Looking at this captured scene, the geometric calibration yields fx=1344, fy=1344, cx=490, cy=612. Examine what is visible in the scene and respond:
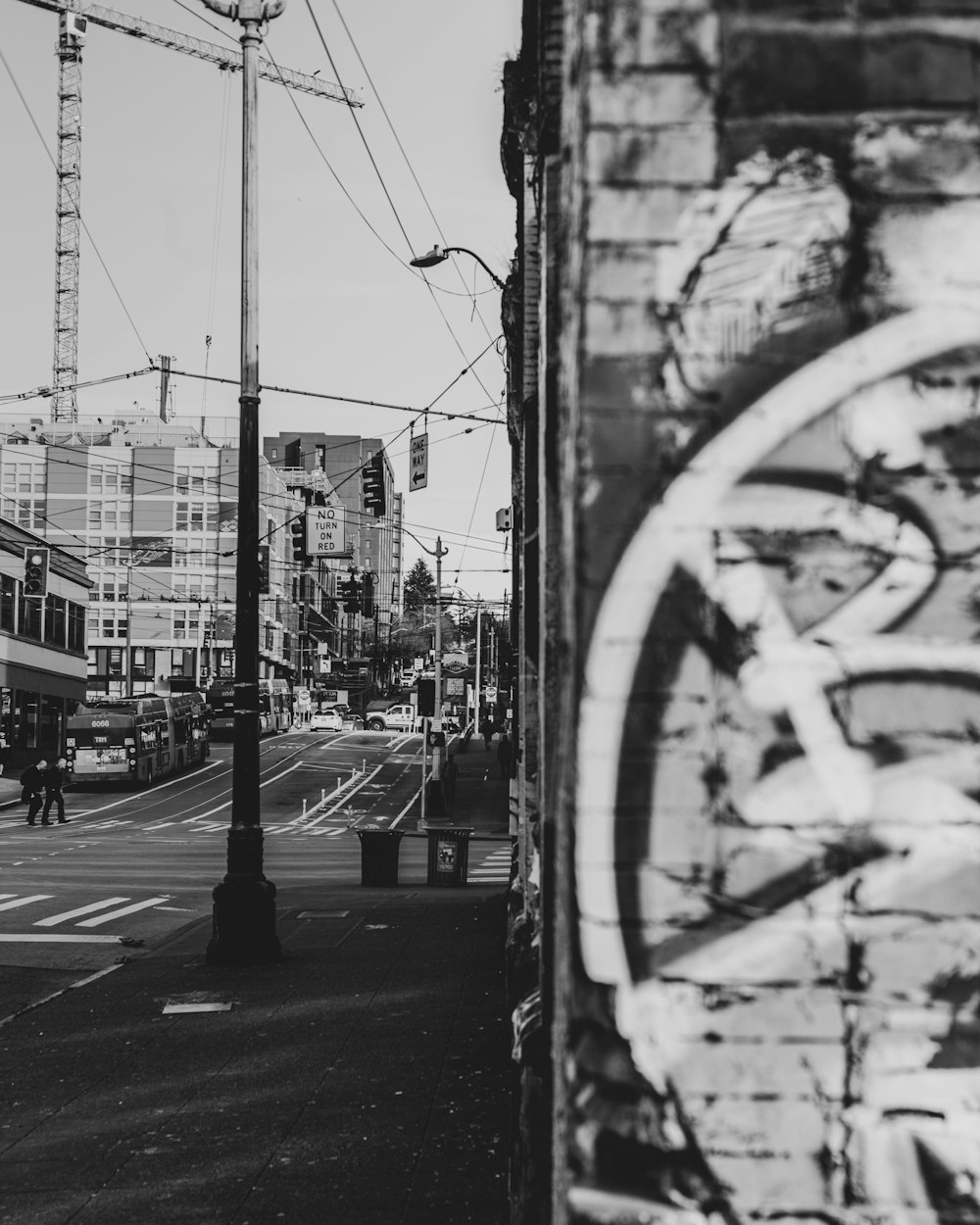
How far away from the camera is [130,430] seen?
329 ft

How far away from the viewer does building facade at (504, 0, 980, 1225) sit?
8.80 ft

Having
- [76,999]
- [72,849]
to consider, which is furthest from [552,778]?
[72,849]

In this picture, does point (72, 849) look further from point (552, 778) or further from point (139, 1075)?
point (552, 778)

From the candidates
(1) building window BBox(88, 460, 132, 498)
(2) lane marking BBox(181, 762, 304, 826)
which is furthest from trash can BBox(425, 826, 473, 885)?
(1) building window BBox(88, 460, 132, 498)

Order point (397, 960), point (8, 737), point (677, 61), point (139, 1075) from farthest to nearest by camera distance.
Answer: point (8, 737), point (397, 960), point (139, 1075), point (677, 61)

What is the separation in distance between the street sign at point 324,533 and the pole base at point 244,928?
54.5ft

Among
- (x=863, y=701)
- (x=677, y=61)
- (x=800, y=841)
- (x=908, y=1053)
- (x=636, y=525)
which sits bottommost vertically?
(x=908, y=1053)

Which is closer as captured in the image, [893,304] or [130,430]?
[893,304]

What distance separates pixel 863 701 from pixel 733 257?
0.97m

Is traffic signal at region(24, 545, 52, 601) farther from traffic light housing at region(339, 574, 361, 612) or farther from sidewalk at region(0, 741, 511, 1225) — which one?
sidewalk at region(0, 741, 511, 1225)

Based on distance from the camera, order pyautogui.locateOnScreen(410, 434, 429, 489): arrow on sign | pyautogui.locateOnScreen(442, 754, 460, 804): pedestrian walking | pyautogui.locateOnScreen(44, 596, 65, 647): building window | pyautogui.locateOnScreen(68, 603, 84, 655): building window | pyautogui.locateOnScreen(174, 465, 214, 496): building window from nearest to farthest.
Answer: pyautogui.locateOnScreen(410, 434, 429, 489): arrow on sign → pyautogui.locateOnScreen(442, 754, 460, 804): pedestrian walking → pyautogui.locateOnScreen(44, 596, 65, 647): building window → pyautogui.locateOnScreen(68, 603, 84, 655): building window → pyautogui.locateOnScreen(174, 465, 214, 496): building window

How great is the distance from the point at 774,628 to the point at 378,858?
58.5 ft

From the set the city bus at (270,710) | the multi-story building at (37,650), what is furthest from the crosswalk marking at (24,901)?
the city bus at (270,710)

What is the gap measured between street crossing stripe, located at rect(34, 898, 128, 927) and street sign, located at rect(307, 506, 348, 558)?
11.2 metres
